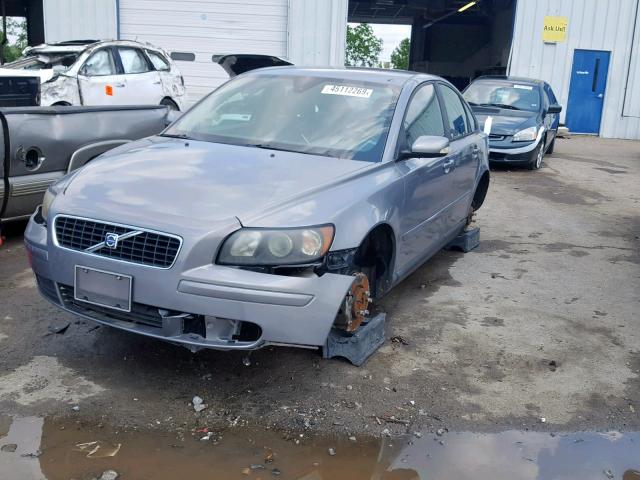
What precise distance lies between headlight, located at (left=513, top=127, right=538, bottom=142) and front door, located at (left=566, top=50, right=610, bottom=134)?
9272 millimetres

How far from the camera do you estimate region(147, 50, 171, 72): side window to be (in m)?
12.5

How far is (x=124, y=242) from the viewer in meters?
3.28

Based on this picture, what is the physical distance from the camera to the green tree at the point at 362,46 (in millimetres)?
58750

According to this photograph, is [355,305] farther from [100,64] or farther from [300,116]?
[100,64]

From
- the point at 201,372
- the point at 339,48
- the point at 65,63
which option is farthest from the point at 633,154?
the point at 201,372

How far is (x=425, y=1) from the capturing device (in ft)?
95.5

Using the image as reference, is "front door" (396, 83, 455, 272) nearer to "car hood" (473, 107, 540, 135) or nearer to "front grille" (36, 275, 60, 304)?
"front grille" (36, 275, 60, 304)

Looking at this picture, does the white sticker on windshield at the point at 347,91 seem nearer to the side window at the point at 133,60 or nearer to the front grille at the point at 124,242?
the front grille at the point at 124,242

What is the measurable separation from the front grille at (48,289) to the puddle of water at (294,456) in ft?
2.26

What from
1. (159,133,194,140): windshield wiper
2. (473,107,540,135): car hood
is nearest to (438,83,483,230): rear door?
(159,133,194,140): windshield wiper

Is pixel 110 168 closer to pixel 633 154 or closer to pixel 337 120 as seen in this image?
pixel 337 120

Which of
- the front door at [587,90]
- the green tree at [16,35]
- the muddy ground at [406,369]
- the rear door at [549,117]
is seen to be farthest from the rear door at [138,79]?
the green tree at [16,35]

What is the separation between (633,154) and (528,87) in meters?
5.04

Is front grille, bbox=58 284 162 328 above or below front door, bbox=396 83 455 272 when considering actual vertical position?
below
